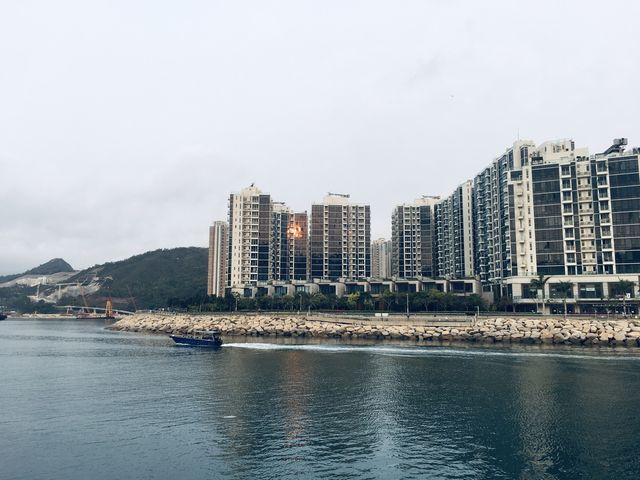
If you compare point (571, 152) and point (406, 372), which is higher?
point (571, 152)

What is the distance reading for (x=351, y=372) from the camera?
64.6m

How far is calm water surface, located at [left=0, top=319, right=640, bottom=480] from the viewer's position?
30938mm

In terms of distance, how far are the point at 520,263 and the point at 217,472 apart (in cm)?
12848

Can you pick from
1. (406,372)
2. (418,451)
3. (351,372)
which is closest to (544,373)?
(406,372)

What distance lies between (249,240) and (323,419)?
159532mm

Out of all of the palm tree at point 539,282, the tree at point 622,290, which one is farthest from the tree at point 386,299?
the tree at point 622,290

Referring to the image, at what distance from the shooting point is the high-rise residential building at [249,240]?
196 meters

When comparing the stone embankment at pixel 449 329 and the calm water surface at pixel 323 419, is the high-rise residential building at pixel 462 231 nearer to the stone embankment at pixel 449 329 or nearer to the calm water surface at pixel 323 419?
the stone embankment at pixel 449 329

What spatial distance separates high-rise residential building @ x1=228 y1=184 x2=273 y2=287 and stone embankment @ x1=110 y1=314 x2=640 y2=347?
2077 inches

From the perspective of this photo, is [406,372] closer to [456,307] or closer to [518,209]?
[456,307]

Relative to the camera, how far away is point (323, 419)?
4131 centimetres

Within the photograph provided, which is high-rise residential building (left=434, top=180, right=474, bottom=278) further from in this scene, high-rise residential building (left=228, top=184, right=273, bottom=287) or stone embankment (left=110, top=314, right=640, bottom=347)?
high-rise residential building (left=228, top=184, right=273, bottom=287)

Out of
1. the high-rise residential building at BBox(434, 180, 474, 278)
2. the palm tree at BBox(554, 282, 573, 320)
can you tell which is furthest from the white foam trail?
the high-rise residential building at BBox(434, 180, 474, 278)

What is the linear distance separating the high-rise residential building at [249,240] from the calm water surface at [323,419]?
121752 millimetres
